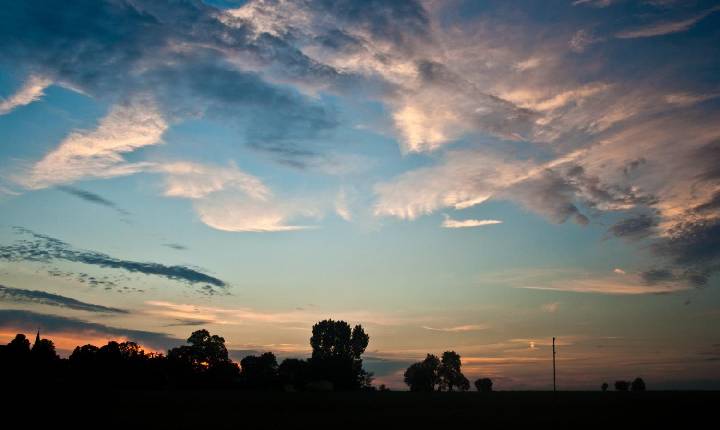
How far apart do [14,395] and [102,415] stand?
86.9 ft

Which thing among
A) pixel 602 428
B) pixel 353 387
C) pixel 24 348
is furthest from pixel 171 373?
pixel 602 428

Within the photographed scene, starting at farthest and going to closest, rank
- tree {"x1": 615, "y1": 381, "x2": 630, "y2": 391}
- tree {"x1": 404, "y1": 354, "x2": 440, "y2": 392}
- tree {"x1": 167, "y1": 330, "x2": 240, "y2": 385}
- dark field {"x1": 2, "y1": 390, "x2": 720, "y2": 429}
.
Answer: tree {"x1": 404, "y1": 354, "x2": 440, "y2": 392} < tree {"x1": 615, "y1": 381, "x2": 630, "y2": 391} < tree {"x1": 167, "y1": 330, "x2": 240, "y2": 385} < dark field {"x1": 2, "y1": 390, "x2": 720, "y2": 429}

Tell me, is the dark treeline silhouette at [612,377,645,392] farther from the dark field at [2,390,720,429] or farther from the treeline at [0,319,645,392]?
the dark field at [2,390,720,429]

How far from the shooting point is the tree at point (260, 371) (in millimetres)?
122188

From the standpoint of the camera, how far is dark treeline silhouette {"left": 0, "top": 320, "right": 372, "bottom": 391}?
103500 millimetres

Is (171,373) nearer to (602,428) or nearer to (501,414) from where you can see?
(501,414)

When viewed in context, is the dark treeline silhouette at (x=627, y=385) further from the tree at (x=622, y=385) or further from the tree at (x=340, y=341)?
the tree at (x=340, y=341)

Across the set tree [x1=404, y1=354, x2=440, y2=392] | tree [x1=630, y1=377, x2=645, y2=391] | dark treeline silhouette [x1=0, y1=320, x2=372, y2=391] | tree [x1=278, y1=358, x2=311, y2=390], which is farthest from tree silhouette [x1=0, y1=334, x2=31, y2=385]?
tree [x1=630, y1=377, x2=645, y2=391]

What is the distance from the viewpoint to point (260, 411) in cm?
5278

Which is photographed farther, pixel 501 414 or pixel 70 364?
pixel 70 364

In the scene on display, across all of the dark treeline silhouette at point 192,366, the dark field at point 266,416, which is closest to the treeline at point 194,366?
the dark treeline silhouette at point 192,366

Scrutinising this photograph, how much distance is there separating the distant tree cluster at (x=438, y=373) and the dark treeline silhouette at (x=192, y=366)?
3956 centimetres

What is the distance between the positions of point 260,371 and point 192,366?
66.6 ft

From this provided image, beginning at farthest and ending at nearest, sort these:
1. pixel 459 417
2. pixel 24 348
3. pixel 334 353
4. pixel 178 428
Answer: pixel 334 353 < pixel 24 348 < pixel 459 417 < pixel 178 428
